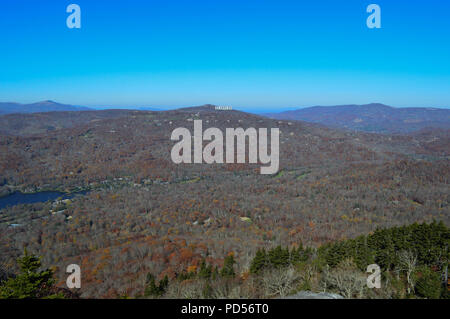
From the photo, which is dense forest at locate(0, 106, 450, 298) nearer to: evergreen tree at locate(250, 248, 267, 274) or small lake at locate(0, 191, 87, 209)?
evergreen tree at locate(250, 248, 267, 274)

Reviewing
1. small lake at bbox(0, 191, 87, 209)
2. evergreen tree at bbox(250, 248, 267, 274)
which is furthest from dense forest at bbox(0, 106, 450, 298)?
small lake at bbox(0, 191, 87, 209)

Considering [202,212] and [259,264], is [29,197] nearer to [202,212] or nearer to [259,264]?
[202,212]

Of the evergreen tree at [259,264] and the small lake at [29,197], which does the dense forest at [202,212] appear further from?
the small lake at [29,197]

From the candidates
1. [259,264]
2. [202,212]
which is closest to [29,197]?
[202,212]
